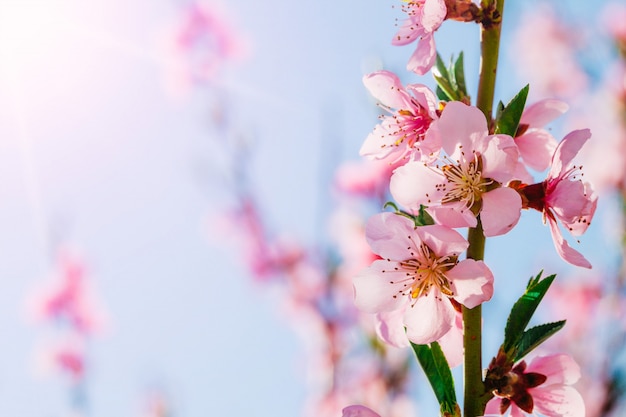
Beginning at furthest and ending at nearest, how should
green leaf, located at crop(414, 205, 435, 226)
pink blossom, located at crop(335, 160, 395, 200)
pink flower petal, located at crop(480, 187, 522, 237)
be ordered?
pink blossom, located at crop(335, 160, 395, 200) → green leaf, located at crop(414, 205, 435, 226) → pink flower petal, located at crop(480, 187, 522, 237)

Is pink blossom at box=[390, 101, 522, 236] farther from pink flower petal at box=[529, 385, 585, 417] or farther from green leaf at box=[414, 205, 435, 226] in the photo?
pink flower petal at box=[529, 385, 585, 417]

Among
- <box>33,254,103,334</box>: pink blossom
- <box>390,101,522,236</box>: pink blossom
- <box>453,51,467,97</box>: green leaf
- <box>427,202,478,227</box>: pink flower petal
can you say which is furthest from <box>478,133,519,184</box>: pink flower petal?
<box>33,254,103,334</box>: pink blossom

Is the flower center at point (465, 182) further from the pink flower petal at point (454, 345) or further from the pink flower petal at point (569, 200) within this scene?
the pink flower petal at point (454, 345)

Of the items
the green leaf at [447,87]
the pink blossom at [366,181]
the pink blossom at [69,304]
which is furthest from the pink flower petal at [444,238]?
the pink blossom at [69,304]

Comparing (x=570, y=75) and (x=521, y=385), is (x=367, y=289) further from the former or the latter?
(x=570, y=75)

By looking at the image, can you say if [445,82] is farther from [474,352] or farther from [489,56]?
[474,352]

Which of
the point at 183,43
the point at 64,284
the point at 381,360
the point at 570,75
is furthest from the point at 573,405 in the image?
the point at 570,75

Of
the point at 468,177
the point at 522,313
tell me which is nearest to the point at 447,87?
the point at 468,177
